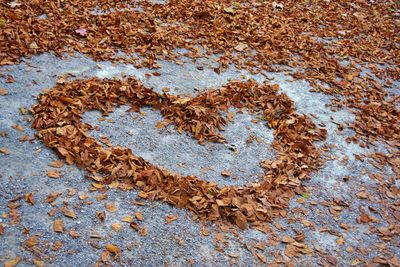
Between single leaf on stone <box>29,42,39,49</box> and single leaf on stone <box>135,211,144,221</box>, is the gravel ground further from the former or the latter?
single leaf on stone <box>29,42,39,49</box>

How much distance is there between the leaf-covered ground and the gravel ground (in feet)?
0.04

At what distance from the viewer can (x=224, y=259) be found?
2.76m

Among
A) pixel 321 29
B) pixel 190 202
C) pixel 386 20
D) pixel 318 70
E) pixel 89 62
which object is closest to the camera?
pixel 190 202

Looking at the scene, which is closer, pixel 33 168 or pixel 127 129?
pixel 33 168

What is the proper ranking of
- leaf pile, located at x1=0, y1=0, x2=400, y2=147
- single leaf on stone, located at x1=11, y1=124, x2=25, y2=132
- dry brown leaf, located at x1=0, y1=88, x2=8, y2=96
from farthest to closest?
1. leaf pile, located at x1=0, y1=0, x2=400, y2=147
2. dry brown leaf, located at x1=0, y1=88, x2=8, y2=96
3. single leaf on stone, located at x1=11, y1=124, x2=25, y2=132

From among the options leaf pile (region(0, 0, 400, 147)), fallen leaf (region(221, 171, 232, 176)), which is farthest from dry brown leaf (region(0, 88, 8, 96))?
fallen leaf (region(221, 171, 232, 176))

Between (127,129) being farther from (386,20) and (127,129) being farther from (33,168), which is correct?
(386,20)

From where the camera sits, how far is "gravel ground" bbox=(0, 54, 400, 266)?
8.80 feet

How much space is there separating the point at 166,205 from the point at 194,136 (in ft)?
3.21

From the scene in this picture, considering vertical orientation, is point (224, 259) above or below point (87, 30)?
below

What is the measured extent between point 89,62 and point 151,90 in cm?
87

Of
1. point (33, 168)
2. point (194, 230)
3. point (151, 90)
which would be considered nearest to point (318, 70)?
point (151, 90)

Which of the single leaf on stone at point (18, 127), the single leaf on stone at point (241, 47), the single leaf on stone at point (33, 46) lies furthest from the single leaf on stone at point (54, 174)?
the single leaf on stone at point (241, 47)

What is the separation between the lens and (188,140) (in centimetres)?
381
